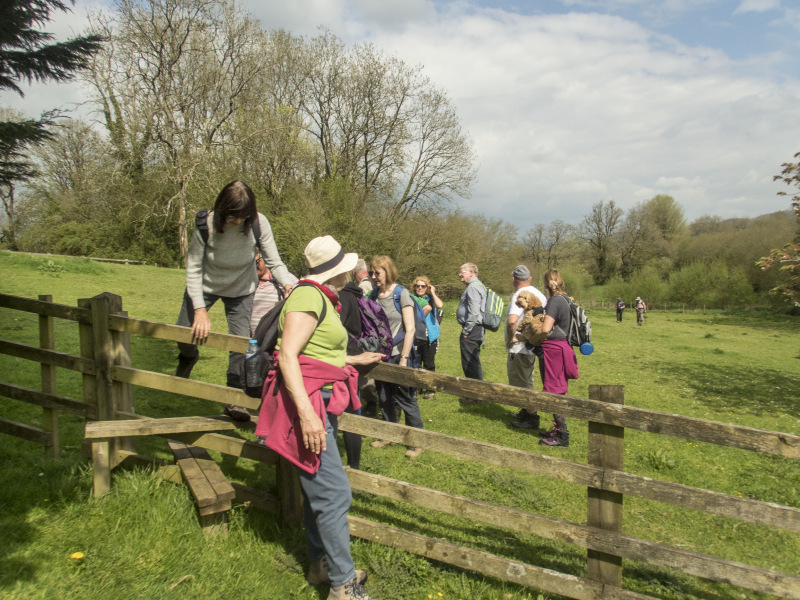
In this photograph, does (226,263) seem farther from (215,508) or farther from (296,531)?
(296,531)

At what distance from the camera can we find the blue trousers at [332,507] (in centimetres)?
292

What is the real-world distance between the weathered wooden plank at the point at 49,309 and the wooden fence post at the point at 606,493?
12.1 feet

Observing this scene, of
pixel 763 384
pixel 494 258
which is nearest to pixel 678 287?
pixel 494 258

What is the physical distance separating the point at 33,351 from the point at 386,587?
3.62 metres

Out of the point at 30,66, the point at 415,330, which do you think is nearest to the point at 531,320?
the point at 415,330

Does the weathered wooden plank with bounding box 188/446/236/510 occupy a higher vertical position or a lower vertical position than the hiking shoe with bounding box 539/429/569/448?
higher

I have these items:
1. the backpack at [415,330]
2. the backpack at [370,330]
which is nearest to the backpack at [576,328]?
the backpack at [415,330]

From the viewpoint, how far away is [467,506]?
3.29 m

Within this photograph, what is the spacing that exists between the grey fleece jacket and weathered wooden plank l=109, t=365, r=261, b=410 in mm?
582

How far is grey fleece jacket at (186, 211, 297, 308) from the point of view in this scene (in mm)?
3992

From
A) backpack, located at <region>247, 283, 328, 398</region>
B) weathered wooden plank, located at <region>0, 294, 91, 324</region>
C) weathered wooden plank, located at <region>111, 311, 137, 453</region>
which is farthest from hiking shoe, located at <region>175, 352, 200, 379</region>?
backpack, located at <region>247, 283, 328, 398</region>

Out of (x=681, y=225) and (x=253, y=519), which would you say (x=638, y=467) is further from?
(x=681, y=225)

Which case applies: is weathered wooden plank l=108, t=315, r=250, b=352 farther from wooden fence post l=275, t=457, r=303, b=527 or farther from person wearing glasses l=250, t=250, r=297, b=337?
person wearing glasses l=250, t=250, r=297, b=337

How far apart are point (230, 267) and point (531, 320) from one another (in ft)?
13.3
